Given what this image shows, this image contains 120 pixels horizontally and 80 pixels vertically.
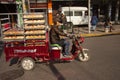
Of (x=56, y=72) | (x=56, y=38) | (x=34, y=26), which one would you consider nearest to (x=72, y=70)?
(x=56, y=72)

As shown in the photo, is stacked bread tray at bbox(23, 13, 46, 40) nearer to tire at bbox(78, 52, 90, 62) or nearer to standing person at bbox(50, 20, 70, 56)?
standing person at bbox(50, 20, 70, 56)

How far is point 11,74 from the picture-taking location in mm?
7461

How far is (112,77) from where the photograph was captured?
6695 mm

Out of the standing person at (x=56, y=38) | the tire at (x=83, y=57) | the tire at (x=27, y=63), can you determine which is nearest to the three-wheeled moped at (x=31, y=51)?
the tire at (x=27, y=63)

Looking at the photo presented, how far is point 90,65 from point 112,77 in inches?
59.6

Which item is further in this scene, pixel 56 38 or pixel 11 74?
pixel 56 38

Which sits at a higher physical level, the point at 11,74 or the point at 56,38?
the point at 56,38

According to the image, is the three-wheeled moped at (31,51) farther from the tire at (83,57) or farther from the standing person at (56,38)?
the tire at (83,57)

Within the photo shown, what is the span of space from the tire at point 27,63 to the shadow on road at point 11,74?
216 mm

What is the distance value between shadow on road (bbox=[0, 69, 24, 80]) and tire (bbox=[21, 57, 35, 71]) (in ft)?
0.71

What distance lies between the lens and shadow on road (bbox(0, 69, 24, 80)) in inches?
280

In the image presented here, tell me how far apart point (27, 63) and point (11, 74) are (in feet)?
2.51

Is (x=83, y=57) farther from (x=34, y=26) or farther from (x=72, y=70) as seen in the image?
(x=34, y=26)

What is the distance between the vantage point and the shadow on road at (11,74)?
23.3 feet
